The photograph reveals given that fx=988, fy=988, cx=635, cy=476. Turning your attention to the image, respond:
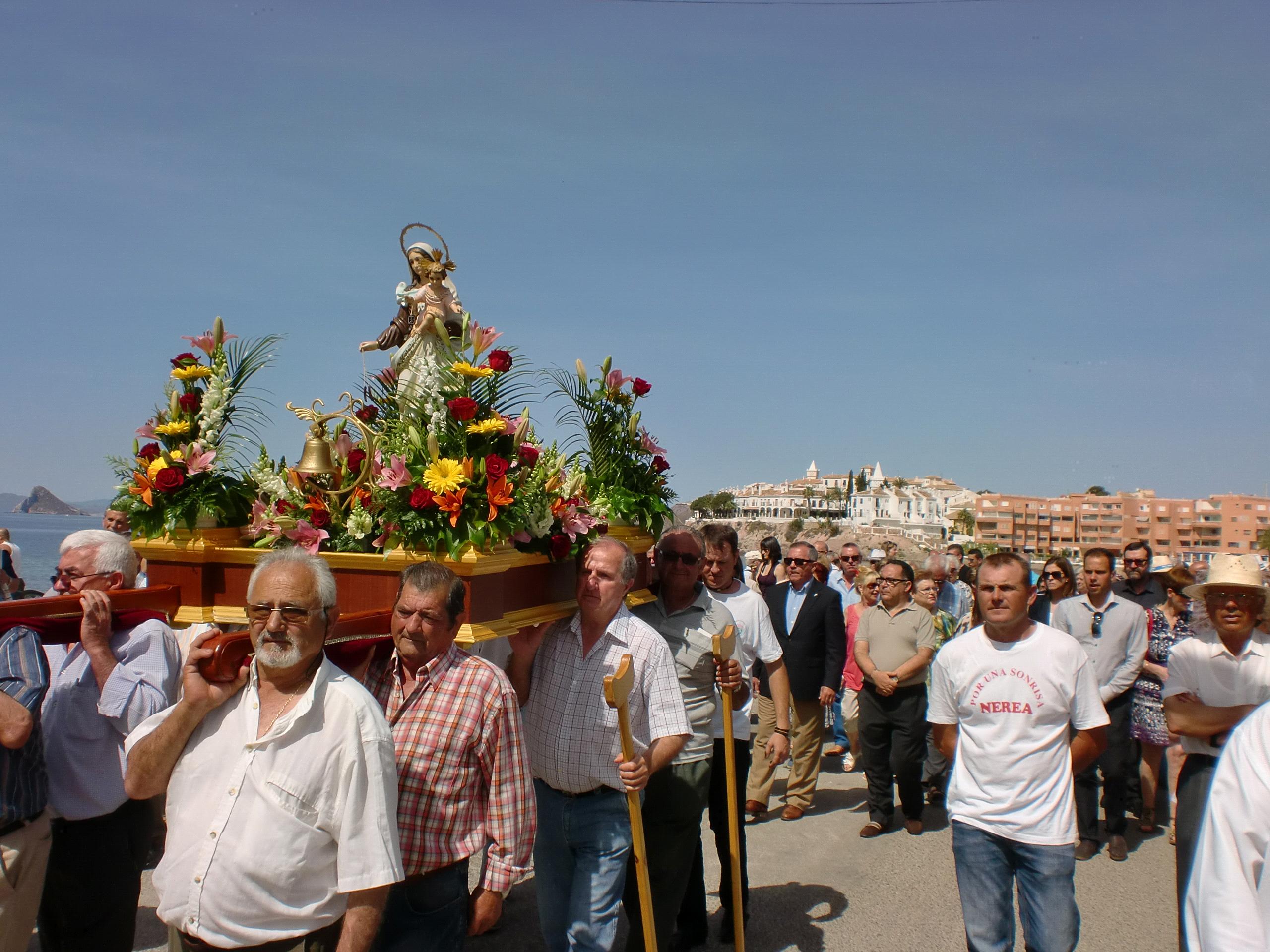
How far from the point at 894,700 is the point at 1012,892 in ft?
11.9

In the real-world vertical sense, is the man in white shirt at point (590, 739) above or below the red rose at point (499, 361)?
below

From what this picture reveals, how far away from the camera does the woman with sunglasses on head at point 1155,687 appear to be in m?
7.09

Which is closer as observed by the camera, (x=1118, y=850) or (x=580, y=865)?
(x=580, y=865)

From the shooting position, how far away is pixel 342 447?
4168 mm

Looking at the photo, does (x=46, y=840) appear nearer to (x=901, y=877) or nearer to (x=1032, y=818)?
(x=1032, y=818)

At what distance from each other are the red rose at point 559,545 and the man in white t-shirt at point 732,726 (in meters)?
1.14

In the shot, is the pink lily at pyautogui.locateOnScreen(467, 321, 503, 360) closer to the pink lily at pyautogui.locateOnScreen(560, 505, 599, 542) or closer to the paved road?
the pink lily at pyautogui.locateOnScreen(560, 505, 599, 542)

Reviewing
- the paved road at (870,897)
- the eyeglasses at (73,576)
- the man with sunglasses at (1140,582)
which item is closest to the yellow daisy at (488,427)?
the eyeglasses at (73,576)

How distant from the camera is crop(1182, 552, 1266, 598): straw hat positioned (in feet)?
Answer: 13.2

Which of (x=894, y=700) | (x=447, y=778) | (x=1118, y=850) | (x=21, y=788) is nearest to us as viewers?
(x=447, y=778)

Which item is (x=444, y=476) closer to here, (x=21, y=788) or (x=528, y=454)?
(x=528, y=454)

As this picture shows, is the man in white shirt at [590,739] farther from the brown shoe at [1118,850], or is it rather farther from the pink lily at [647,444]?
the brown shoe at [1118,850]

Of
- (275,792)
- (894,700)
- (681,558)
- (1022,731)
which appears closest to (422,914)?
(275,792)

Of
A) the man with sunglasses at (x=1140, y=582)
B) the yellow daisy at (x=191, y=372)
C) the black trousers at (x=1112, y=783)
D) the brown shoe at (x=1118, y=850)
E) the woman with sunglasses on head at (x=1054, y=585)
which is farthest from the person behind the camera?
the woman with sunglasses on head at (x=1054, y=585)
